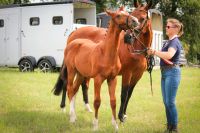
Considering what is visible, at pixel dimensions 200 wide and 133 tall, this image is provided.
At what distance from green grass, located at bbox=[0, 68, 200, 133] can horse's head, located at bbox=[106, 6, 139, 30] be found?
70.5 inches

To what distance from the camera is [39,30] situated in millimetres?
19500

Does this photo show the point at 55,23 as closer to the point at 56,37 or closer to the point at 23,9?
the point at 56,37

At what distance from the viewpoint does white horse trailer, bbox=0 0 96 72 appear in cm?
1894

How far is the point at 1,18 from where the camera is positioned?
68.0 ft

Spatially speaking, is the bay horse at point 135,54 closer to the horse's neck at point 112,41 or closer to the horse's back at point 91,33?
the horse's neck at point 112,41

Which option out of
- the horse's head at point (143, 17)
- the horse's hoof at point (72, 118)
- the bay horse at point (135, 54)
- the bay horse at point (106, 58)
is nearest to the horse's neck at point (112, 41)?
the bay horse at point (106, 58)

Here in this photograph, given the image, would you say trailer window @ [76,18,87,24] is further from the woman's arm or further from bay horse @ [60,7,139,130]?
the woman's arm

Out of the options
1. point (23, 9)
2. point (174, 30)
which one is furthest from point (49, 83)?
point (174, 30)

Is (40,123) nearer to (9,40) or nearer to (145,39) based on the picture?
(145,39)

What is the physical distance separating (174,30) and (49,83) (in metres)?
8.21

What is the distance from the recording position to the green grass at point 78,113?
7398mm

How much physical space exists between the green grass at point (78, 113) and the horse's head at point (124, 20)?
1.79m

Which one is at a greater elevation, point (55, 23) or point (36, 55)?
point (55, 23)

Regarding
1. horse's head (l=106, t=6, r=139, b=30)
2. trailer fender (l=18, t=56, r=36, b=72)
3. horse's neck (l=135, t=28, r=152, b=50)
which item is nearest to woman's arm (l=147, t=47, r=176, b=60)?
horse's head (l=106, t=6, r=139, b=30)
